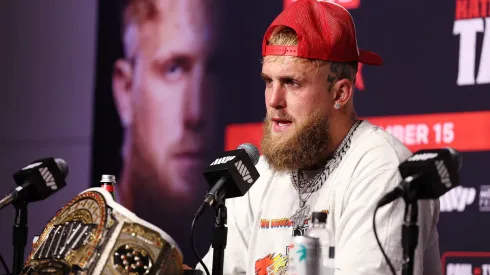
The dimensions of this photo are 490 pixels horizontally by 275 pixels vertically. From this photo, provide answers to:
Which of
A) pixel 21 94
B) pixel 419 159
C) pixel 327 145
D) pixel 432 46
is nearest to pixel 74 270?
pixel 419 159

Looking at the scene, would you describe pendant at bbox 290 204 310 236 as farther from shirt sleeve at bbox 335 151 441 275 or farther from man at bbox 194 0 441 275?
shirt sleeve at bbox 335 151 441 275

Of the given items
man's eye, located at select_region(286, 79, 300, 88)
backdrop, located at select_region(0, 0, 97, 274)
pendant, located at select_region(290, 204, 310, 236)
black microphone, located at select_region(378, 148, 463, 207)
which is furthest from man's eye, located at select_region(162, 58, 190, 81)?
black microphone, located at select_region(378, 148, 463, 207)

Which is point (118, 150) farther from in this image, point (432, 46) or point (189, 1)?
point (432, 46)

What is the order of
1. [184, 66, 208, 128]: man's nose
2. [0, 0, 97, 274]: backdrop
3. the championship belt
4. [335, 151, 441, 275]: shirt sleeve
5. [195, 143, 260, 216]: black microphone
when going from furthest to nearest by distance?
1. [0, 0, 97, 274]: backdrop
2. [184, 66, 208, 128]: man's nose
3. [335, 151, 441, 275]: shirt sleeve
4. [195, 143, 260, 216]: black microphone
5. the championship belt

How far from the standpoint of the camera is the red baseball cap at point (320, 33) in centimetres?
271

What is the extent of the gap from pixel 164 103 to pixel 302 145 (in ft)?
5.70

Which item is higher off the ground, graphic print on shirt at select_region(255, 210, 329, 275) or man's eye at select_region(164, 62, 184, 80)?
man's eye at select_region(164, 62, 184, 80)

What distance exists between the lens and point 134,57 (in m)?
4.46

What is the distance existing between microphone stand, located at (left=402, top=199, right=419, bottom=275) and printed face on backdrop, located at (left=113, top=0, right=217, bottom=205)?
2388 millimetres

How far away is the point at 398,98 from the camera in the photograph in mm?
3561

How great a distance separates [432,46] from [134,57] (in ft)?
5.58

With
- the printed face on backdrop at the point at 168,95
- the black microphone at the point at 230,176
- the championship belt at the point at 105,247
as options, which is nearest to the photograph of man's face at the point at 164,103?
the printed face on backdrop at the point at 168,95

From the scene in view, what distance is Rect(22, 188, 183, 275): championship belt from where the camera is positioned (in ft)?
6.57

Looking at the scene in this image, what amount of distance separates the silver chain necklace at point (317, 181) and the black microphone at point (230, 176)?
21.6 inches
